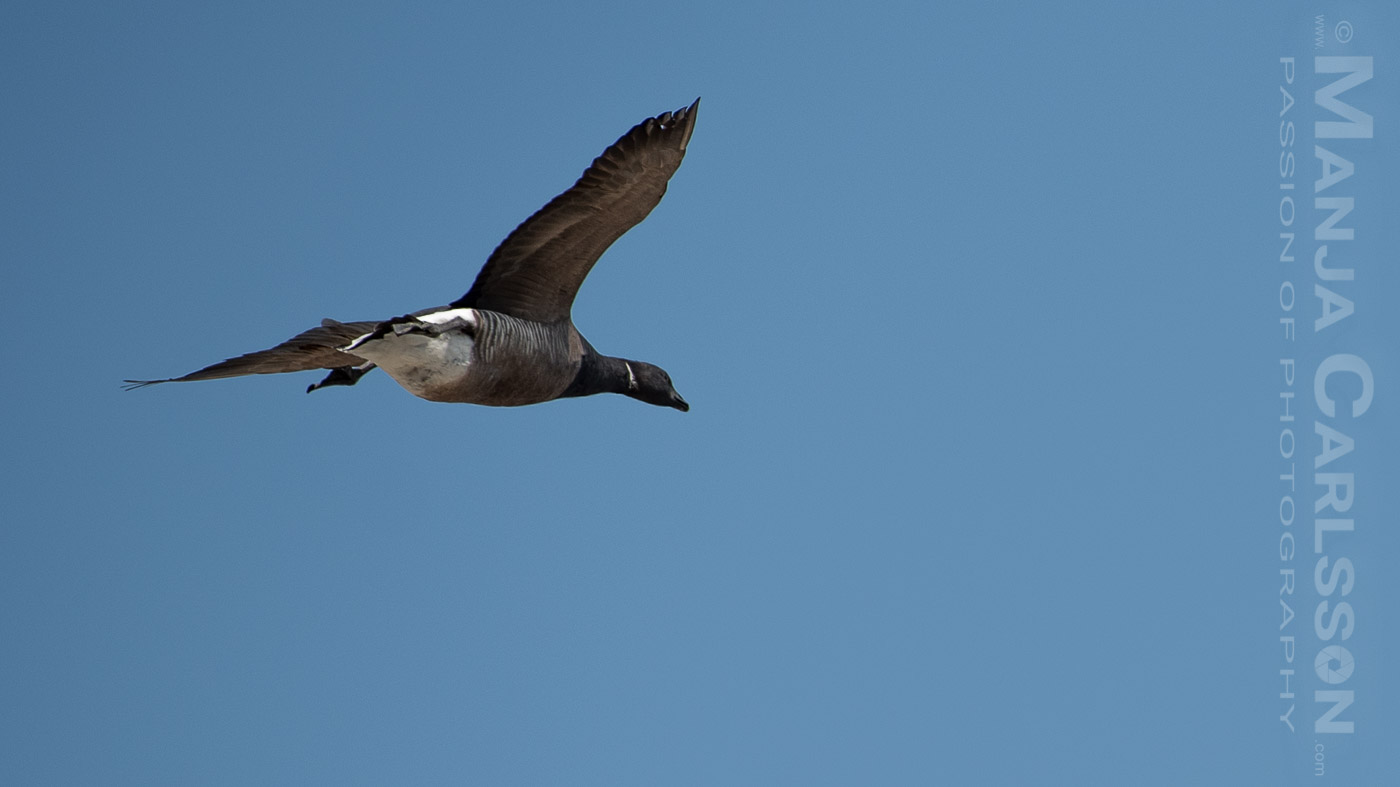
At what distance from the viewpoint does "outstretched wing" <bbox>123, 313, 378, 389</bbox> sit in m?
10.5

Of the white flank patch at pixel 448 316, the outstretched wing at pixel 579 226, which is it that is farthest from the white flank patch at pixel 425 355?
the outstretched wing at pixel 579 226

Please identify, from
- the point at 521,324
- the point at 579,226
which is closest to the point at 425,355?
Answer: the point at 521,324

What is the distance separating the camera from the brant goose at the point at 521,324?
34.9 ft

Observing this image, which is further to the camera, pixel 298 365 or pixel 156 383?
pixel 298 365

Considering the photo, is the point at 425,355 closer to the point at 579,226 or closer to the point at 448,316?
the point at 448,316

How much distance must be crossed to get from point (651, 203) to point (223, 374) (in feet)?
9.42

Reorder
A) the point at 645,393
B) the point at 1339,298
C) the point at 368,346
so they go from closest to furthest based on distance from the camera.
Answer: the point at 368,346
the point at 645,393
the point at 1339,298

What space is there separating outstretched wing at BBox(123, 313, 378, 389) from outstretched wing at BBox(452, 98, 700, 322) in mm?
911

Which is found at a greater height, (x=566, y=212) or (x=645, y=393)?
(x=566, y=212)

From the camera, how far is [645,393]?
1320 centimetres

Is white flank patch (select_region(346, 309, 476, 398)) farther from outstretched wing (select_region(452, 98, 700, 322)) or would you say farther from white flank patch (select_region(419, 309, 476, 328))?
outstretched wing (select_region(452, 98, 700, 322))

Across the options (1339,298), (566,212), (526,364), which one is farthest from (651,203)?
(1339,298)

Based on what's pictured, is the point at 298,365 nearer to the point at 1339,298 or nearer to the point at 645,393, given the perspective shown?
the point at 645,393

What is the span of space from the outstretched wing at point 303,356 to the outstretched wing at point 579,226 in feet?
2.99
